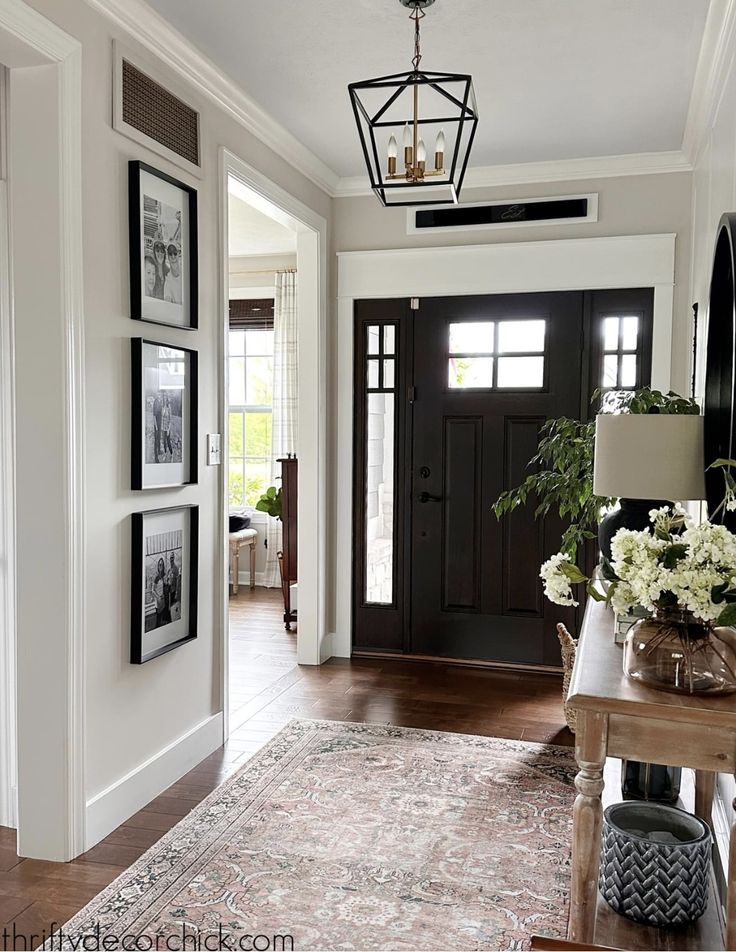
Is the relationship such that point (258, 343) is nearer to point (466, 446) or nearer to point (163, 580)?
point (466, 446)

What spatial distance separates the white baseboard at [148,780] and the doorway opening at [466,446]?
172cm

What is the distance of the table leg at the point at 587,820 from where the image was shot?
1885 millimetres

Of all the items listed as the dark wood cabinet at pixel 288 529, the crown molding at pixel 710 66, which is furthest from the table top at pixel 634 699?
the dark wood cabinet at pixel 288 529

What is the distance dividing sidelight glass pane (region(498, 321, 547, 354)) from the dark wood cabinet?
1.60m

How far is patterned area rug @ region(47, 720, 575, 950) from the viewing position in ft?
7.55

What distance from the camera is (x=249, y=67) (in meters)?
3.38

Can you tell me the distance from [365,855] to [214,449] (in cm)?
173

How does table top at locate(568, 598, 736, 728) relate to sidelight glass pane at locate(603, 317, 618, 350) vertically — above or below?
below

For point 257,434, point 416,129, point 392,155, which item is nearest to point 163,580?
point 392,155

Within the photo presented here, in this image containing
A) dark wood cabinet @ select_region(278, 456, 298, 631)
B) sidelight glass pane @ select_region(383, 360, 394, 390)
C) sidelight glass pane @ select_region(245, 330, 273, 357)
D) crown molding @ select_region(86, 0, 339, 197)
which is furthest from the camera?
sidelight glass pane @ select_region(245, 330, 273, 357)

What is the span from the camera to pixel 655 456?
240 cm

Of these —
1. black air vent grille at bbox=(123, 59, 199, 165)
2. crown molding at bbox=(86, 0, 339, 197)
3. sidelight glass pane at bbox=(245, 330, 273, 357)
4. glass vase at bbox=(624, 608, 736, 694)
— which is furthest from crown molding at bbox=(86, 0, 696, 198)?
sidelight glass pane at bbox=(245, 330, 273, 357)

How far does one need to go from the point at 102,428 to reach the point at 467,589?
2.77 m

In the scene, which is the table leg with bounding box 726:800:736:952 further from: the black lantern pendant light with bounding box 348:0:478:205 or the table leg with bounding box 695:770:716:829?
the black lantern pendant light with bounding box 348:0:478:205
